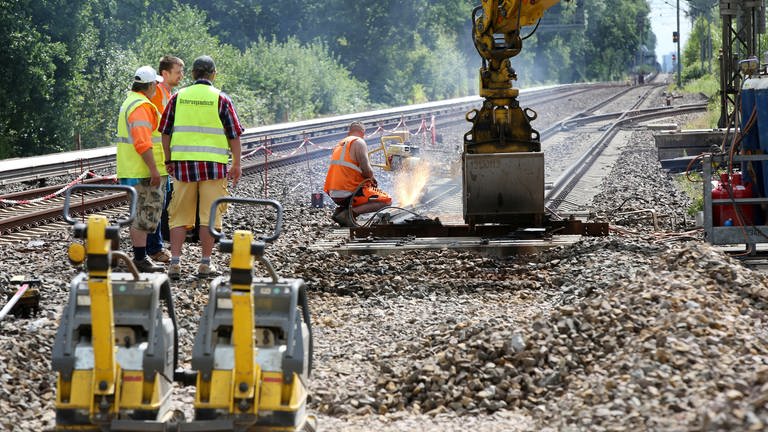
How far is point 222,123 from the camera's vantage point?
9.03 m

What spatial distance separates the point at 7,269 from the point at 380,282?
370 cm

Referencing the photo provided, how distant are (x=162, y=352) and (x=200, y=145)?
422cm

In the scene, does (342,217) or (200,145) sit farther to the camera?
(342,217)

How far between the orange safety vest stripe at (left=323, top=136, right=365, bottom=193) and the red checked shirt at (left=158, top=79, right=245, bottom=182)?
10.8 feet

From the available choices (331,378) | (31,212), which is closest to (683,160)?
(31,212)

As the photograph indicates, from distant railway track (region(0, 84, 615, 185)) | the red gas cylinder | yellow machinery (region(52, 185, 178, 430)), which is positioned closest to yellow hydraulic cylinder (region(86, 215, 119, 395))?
yellow machinery (region(52, 185, 178, 430))

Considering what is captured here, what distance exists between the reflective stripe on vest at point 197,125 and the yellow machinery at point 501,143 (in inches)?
138

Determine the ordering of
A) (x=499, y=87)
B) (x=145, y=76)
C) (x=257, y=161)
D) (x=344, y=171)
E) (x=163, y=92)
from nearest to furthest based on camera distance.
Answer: (x=145, y=76) → (x=163, y=92) → (x=499, y=87) → (x=344, y=171) → (x=257, y=161)

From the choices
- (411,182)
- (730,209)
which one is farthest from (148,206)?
(411,182)

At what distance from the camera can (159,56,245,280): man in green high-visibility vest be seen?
8930 mm

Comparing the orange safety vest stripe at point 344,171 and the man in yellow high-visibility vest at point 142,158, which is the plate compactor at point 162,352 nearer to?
the man in yellow high-visibility vest at point 142,158

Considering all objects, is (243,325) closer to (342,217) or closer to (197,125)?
(197,125)

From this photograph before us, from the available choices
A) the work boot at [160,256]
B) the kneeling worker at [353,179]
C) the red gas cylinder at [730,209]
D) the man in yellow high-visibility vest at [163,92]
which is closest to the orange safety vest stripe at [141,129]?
the man in yellow high-visibility vest at [163,92]

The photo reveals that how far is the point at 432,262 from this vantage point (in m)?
10.4
